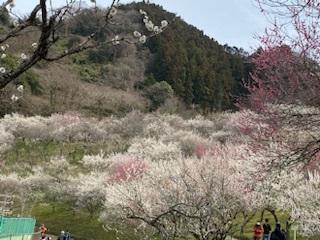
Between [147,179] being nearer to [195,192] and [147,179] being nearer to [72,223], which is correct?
[195,192]

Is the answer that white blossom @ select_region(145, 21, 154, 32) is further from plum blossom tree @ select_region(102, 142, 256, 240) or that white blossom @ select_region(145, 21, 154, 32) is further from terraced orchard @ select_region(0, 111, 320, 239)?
plum blossom tree @ select_region(102, 142, 256, 240)

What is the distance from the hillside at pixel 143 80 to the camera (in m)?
69.2

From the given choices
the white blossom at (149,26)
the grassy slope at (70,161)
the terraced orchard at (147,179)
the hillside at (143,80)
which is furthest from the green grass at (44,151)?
the white blossom at (149,26)

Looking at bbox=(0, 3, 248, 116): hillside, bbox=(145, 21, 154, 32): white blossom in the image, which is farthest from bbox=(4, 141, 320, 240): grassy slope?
bbox=(145, 21, 154, 32): white blossom

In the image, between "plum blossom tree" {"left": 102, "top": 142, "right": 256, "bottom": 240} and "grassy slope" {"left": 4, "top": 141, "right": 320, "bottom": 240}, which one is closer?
"plum blossom tree" {"left": 102, "top": 142, "right": 256, "bottom": 240}

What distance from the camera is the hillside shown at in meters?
69.2

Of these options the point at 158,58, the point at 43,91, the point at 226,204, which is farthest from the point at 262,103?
the point at 158,58

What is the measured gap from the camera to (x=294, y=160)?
21.7ft

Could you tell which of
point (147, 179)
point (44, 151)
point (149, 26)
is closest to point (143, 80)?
point (44, 151)

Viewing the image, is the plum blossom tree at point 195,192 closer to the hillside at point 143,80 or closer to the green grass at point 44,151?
the green grass at point 44,151

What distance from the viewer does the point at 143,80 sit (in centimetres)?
7738

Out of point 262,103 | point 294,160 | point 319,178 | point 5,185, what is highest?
point 262,103

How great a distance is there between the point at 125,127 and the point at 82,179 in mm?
20021

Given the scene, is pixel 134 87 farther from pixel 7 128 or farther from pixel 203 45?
pixel 7 128
